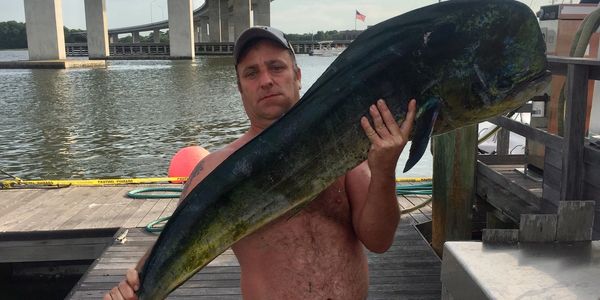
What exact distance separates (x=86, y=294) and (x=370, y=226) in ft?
11.1

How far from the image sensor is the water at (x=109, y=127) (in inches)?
582

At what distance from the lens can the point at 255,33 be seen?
2.09 m

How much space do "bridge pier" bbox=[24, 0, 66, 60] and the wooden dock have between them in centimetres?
5601

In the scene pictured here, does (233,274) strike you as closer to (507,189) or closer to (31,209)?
(507,189)

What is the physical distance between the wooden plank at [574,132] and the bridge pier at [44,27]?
61.5m

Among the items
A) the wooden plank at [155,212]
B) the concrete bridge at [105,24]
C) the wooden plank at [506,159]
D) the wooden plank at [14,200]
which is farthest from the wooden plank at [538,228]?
the concrete bridge at [105,24]

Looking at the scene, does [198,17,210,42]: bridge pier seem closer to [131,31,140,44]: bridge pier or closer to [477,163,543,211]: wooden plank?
[131,31,140,44]: bridge pier

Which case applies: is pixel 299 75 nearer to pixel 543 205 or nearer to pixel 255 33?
pixel 255 33

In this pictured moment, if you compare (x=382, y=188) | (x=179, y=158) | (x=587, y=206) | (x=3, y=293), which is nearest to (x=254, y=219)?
(x=382, y=188)

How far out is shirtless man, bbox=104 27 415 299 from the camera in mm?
2072

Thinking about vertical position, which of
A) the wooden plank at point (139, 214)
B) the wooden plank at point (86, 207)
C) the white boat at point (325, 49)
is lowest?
the wooden plank at point (139, 214)

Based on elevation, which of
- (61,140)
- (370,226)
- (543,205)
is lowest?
(61,140)

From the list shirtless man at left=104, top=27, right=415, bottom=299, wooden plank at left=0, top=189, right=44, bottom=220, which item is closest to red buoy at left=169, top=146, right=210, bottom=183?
wooden plank at left=0, top=189, right=44, bottom=220

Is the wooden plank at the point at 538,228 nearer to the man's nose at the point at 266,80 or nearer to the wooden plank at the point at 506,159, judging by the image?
the man's nose at the point at 266,80
